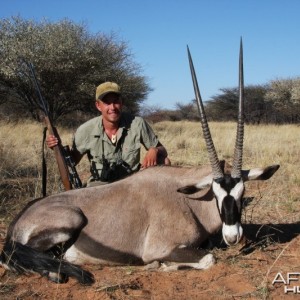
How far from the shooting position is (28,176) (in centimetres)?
677

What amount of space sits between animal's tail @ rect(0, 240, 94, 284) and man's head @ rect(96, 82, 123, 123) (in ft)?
6.02

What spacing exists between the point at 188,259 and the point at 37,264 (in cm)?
107

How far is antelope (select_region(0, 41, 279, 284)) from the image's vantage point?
126 inches

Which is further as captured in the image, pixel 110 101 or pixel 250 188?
pixel 250 188

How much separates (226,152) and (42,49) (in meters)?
9.42

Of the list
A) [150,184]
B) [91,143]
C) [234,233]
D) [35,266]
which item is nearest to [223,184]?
[234,233]

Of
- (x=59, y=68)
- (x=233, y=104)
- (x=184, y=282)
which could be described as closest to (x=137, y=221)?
(x=184, y=282)

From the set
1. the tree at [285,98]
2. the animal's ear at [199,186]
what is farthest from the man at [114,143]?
the tree at [285,98]

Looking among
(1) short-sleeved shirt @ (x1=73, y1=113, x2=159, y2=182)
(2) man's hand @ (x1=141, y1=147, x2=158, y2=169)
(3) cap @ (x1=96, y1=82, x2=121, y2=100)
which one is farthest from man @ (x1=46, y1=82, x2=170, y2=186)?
(2) man's hand @ (x1=141, y1=147, x2=158, y2=169)

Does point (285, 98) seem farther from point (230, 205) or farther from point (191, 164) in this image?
point (230, 205)

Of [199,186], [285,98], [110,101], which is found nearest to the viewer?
[199,186]

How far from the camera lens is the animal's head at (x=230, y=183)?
316cm

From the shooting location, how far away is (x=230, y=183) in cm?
328

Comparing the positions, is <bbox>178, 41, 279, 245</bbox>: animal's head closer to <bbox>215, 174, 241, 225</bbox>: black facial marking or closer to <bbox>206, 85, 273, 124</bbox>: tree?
<bbox>215, 174, 241, 225</bbox>: black facial marking
